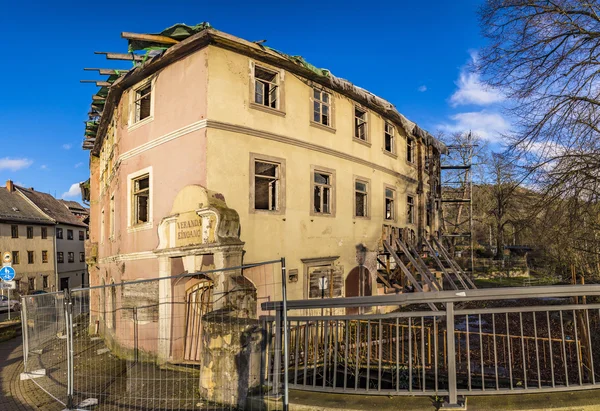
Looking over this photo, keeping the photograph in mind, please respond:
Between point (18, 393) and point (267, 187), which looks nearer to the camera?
point (18, 393)

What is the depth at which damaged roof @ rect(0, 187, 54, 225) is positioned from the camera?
34000mm

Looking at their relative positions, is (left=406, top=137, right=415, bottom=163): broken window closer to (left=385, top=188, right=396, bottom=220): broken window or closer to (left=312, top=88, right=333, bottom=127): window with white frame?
(left=385, top=188, right=396, bottom=220): broken window

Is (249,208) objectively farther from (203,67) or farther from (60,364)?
(60,364)

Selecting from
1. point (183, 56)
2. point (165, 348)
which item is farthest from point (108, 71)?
point (165, 348)

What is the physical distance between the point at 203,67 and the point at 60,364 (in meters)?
9.33

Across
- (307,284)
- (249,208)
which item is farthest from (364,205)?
(249,208)

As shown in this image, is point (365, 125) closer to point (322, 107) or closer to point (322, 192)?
point (322, 107)

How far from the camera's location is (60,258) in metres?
40.8

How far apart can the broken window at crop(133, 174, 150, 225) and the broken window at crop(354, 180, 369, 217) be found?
297 inches

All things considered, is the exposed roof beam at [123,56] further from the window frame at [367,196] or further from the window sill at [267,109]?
the window frame at [367,196]

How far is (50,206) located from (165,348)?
41458 millimetres

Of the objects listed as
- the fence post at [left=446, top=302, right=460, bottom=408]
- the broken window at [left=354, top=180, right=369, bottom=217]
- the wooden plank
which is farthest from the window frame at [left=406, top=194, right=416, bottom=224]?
the fence post at [left=446, top=302, right=460, bottom=408]

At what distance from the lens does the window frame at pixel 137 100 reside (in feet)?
37.6

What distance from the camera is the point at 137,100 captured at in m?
12.3
